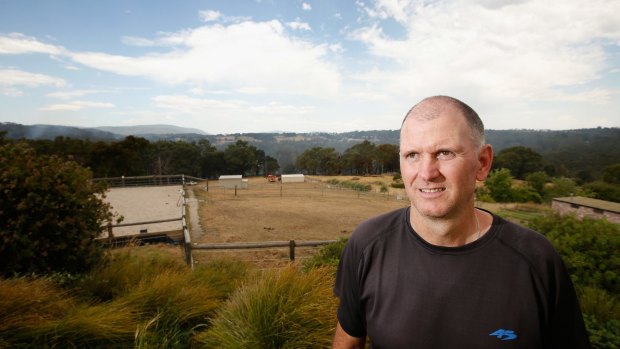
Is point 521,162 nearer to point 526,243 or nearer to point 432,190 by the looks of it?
point 526,243

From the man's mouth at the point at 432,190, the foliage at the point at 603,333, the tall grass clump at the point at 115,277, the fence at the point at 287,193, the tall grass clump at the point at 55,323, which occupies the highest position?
the man's mouth at the point at 432,190

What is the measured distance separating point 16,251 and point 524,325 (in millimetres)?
6524

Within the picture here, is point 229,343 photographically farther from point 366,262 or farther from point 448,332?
point 448,332

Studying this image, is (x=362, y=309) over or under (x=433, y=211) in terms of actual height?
under

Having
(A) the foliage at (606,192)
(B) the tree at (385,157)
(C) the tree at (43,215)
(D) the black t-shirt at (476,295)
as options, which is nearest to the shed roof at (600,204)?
(A) the foliage at (606,192)

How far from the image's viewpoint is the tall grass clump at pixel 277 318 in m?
2.98

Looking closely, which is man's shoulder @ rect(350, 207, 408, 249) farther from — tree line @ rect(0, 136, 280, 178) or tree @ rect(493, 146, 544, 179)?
tree @ rect(493, 146, 544, 179)

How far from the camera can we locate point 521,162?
85125 millimetres

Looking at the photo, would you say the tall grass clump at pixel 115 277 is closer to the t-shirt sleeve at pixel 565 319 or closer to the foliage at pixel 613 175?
the t-shirt sleeve at pixel 565 319

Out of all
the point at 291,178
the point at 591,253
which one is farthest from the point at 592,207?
the point at 291,178

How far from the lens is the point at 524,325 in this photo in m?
1.32

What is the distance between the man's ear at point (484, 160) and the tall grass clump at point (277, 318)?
2.21 meters

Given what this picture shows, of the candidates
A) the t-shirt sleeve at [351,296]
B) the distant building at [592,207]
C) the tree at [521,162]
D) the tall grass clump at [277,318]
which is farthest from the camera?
the tree at [521,162]

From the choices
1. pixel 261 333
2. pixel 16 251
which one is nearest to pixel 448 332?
pixel 261 333
